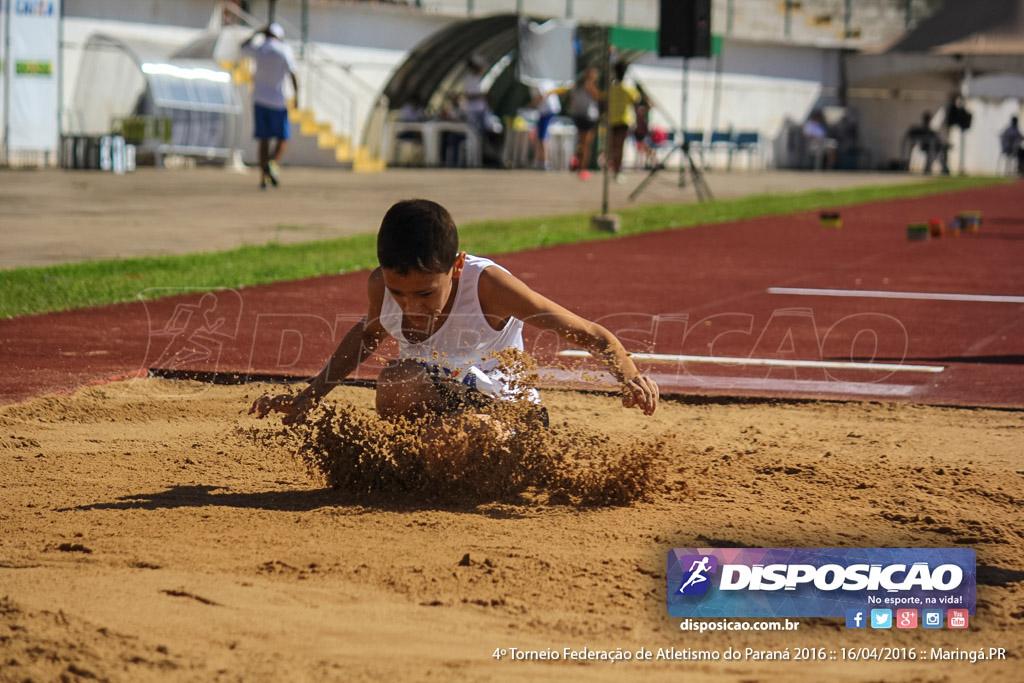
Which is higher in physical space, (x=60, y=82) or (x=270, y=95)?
(x=60, y=82)

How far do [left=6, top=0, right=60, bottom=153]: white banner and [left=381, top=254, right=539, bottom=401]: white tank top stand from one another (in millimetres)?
20084

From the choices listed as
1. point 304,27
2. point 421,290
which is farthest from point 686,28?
point 421,290

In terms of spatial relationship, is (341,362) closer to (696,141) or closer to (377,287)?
(377,287)

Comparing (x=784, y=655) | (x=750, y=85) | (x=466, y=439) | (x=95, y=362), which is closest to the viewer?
(x=784, y=655)

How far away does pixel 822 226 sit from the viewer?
1709cm

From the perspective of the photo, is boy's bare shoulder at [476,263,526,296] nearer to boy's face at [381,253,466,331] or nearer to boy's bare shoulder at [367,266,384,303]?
→ boy's face at [381,253,466,331]

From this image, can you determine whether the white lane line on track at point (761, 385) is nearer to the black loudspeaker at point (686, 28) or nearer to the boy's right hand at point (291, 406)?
the boy's right hand at point (291, 406)

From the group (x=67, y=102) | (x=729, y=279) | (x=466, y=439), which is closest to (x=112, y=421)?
(x=466, y=439)

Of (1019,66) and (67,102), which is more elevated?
(1019,66)

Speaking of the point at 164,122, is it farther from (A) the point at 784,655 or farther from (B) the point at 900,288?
(A) the point at 784,655

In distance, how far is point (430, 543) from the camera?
3.84 meters

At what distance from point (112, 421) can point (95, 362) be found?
115 centimetres

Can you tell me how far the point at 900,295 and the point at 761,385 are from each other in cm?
397

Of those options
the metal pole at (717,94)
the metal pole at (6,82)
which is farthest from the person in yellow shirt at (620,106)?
the metal pole at (717,94)
